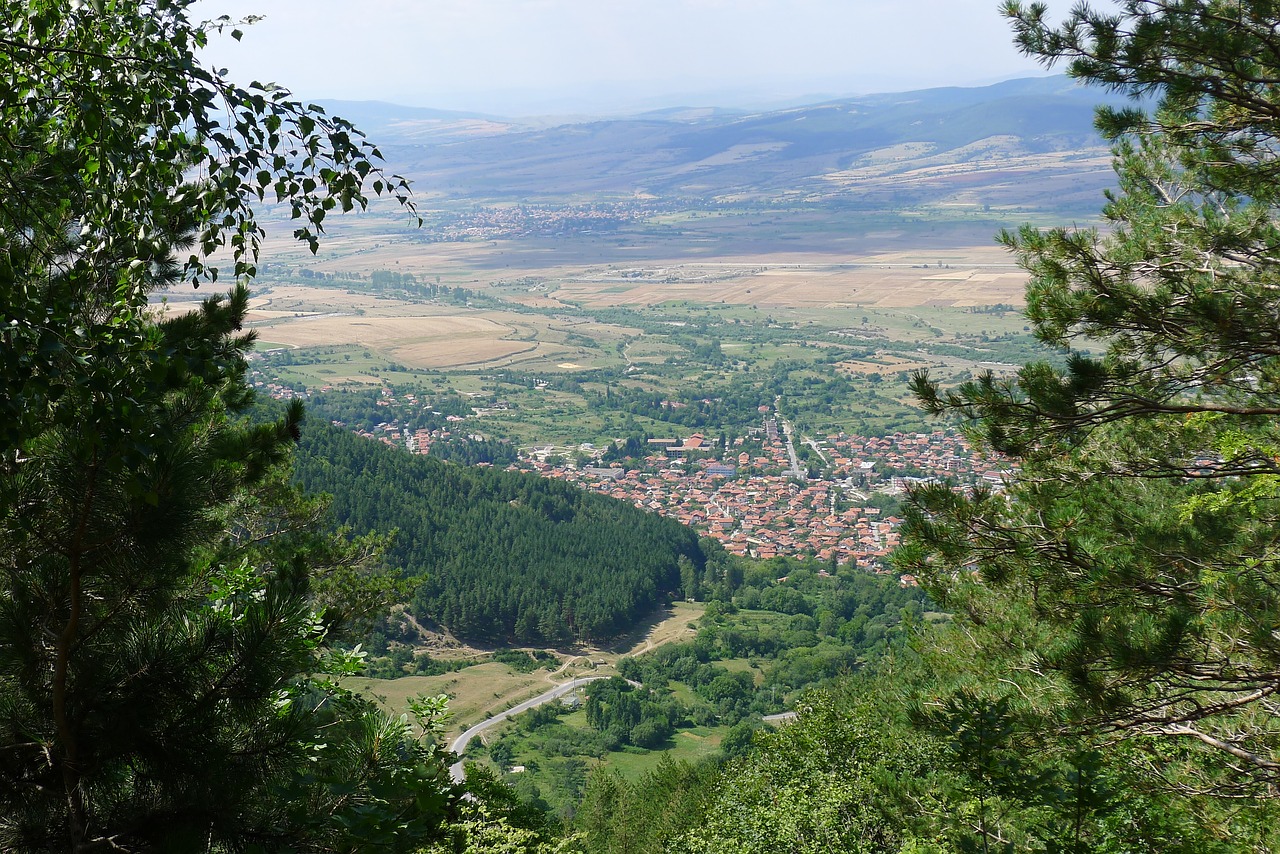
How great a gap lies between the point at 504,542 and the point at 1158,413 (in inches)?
1872

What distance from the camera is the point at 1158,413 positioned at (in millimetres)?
4965

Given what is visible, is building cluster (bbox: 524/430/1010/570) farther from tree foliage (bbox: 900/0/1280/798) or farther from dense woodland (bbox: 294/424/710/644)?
tree foliage (bbox: 900/0/1280/798)

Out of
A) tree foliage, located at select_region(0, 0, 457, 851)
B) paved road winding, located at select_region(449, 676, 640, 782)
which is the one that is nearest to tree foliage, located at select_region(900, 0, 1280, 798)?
tree foliage, located at select_region(0, 0, 457, 851)

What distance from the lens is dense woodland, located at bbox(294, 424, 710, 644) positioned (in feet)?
148

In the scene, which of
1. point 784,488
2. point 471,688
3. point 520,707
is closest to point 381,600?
point 520,707

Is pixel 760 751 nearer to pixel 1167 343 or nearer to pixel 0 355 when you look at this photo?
pixel 1167 343

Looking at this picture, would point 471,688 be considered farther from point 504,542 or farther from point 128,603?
point 128,603

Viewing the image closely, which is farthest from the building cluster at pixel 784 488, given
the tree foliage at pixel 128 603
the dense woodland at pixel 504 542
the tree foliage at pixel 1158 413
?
the tree foliage at pixel 128 603

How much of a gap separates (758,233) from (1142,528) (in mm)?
162215

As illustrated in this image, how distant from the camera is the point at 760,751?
11.2 meters

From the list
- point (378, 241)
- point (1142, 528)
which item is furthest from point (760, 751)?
point (378, 241)

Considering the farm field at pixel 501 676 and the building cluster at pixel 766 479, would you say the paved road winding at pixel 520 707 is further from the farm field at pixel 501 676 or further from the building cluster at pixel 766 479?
the building cluster at pixel 766 479

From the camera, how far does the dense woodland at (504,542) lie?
1778 inches

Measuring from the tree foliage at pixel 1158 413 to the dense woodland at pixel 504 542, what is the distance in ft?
126
